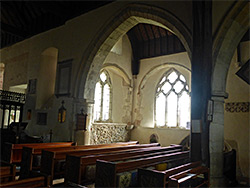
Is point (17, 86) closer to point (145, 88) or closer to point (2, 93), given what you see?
point (2, 93)

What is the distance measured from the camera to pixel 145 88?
1020 cm

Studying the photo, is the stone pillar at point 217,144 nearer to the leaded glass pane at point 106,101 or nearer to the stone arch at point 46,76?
the stone arch at point 46,76

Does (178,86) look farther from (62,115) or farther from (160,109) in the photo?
(62,115)

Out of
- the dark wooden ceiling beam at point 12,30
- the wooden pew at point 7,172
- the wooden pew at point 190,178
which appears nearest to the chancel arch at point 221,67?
the wooden pew at point 190,178

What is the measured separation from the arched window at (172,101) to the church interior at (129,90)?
0.13ft

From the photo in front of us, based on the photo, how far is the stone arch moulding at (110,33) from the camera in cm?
544

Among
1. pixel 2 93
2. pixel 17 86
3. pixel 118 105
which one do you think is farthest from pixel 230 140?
pixel 17 86

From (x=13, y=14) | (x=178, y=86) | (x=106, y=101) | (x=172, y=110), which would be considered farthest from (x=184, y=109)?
(x=13, y=14)

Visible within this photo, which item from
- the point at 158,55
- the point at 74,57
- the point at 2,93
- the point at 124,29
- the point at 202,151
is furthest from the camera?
the point at 158,55

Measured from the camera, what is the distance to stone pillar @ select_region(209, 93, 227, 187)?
409 cm

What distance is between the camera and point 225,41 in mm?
4348

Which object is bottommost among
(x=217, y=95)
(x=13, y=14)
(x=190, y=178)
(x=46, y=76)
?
(x=190, y=178)

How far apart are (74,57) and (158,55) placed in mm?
3695

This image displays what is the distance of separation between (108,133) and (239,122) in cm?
476
